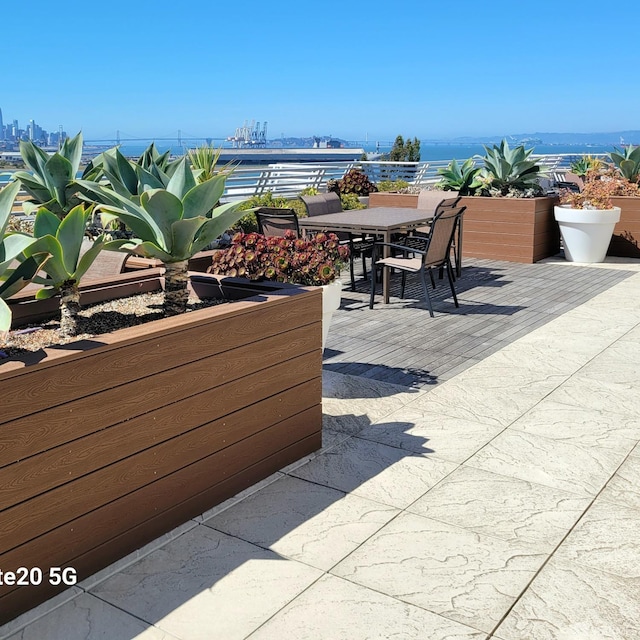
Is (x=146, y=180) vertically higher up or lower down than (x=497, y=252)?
higher up

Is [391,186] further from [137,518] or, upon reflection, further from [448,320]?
[137,518]

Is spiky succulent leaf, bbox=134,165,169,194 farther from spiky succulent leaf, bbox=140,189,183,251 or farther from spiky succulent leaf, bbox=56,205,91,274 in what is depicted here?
spiky succulent leaf, bbox=56,205,91,274

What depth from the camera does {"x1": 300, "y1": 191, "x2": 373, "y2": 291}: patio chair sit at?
23.1 ft

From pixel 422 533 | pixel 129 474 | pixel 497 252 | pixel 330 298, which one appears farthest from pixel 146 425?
pixel 497 252

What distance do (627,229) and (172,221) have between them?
25.9 ft

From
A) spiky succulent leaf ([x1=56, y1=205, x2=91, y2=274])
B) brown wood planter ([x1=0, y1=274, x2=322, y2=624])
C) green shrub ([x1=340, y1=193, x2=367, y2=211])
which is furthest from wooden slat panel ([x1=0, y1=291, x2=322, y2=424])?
green shrub ([x1=340, y1=193, x2=367, y2=211])

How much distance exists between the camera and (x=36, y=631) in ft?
6.52

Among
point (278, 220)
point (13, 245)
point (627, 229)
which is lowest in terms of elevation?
point (627, 229)

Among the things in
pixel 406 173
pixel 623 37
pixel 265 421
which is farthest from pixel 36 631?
pixel 623 37

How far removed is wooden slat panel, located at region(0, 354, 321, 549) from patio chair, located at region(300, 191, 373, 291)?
13.5 feet

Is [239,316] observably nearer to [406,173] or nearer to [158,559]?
[158,559]

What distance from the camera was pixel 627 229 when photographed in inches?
363

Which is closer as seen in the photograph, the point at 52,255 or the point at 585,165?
the point at 52,255

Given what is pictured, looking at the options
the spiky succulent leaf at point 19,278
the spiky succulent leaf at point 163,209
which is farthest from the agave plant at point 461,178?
the spiky succulent leaf at point 19,278
